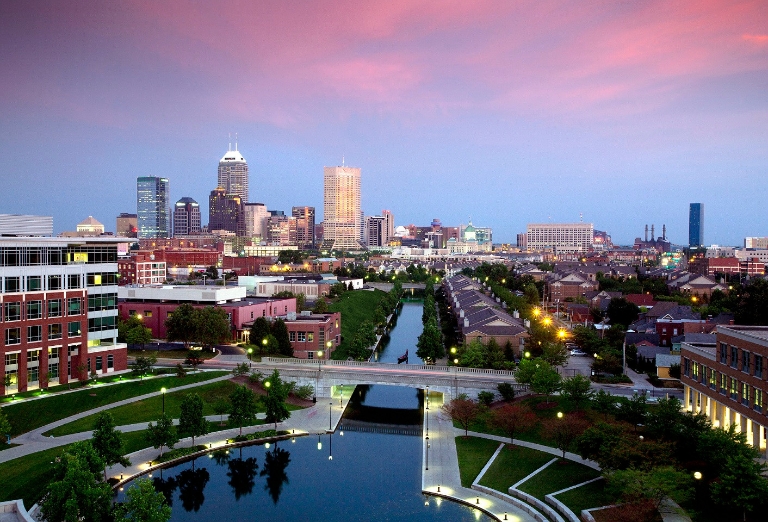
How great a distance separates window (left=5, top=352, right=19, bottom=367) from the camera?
4819 cm

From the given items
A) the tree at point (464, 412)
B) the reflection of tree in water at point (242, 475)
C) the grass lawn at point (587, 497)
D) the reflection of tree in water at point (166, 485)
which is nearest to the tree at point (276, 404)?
the reflection of tree in water at point (242, 475)

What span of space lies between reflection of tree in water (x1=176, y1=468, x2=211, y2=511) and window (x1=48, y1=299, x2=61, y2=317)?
2010 cm

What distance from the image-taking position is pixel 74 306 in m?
53.3

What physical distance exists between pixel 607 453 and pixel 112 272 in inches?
1710

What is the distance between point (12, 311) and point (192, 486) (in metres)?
21.6

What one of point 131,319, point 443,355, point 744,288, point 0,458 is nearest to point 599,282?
point 744,288

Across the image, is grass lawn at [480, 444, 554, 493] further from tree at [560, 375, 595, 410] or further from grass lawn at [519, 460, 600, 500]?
tree at [560, 375, 595, 410]

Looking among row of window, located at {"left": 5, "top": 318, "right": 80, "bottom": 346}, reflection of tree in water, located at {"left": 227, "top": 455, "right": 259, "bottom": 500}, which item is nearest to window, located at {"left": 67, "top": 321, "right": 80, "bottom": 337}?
row of window, located at {"left": 5, "top": 318, "right": 80, "bottom": 346}

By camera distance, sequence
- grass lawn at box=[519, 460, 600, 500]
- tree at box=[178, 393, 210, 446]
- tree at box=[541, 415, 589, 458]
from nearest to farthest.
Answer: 1. grass lawn at box=[519, 460, 600, 500]
2. tree at box=[541, 415, 589, 458]
3. tree at box=[178, 393, 210, 446]

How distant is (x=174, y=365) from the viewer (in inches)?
2325

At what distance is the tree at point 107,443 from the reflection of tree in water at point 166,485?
2.23 metres

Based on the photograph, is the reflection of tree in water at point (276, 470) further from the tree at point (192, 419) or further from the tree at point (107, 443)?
the tree at point (107, 443)

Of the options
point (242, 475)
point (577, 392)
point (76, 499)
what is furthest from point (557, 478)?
point (76, 499)

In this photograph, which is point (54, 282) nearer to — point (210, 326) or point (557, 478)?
point (210, 326)
